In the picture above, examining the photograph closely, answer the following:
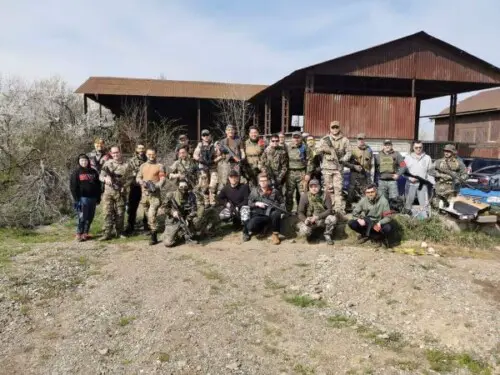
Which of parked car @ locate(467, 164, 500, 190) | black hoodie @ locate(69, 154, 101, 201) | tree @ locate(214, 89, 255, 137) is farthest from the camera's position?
tree @ locate(214, 89, 255, 137)

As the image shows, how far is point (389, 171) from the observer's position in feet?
25.8

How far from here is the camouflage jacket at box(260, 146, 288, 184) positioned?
7.80 m

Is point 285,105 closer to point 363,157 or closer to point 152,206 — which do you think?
point 363,157

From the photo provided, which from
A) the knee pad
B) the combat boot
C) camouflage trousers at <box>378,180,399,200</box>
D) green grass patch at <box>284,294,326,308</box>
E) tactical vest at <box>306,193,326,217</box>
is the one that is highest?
camouflage trousers at <box>378,180,399,200</box>

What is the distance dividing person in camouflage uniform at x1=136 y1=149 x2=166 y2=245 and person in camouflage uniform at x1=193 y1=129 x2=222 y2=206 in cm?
87

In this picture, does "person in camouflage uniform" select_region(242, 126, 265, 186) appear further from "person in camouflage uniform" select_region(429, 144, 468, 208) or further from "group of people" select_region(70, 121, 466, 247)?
"person in camouflage uniform" select_region(429, 144, 468, 208)

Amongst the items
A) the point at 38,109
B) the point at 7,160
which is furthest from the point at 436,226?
the point at 38,109

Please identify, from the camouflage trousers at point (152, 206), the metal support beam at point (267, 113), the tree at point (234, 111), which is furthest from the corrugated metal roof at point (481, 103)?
the camouflage trousers at point (152, 206)

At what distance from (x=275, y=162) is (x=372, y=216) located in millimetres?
2046

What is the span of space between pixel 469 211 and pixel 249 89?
1625 centimetres

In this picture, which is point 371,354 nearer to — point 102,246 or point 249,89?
point 102,246

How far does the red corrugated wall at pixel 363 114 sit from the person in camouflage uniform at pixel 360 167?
662 centimetres

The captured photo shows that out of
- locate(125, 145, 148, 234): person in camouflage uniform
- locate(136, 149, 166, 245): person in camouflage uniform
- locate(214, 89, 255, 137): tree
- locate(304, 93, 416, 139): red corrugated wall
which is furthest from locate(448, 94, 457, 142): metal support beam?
locate(136, 149, 166, 245): person in camouflage uniform

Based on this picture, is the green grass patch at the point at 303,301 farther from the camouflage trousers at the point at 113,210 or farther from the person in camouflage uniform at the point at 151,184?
the camouflage trousers at the point at 113,210
